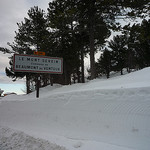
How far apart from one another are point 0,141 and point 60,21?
8.25 metres

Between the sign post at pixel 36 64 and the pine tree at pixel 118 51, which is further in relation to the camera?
the pine tree at pixel 118 51

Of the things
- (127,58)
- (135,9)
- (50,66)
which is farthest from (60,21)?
(127,58)

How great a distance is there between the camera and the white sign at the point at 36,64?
6.16m

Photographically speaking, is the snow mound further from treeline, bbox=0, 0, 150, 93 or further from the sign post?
treeline, bbox=0, 0, 150, 93

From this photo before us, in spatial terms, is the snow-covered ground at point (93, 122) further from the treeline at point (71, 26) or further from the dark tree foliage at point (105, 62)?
the dark tree foliage at point (105, 62)

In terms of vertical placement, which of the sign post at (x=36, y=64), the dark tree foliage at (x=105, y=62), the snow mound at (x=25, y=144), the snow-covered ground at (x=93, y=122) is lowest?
the snow mound at (x=25, y=144)

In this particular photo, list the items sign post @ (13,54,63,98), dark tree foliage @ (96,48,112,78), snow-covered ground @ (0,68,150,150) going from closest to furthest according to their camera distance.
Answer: snow-covered ground @ (0,68,150,150), sign post @ (13,54,63,98), dark tree foliage @ (96,48,112,78)

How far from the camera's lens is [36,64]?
21.2 feet

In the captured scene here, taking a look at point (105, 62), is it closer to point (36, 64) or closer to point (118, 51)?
point (118, 51)

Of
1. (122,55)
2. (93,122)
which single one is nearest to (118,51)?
(122,55)

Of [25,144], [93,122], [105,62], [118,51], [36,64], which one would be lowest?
[25,144]

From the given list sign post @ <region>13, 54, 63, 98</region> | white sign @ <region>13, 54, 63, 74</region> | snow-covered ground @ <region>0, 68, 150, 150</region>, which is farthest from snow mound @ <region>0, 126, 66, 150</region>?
white sign @ <region>13, 54, 63, 74</region>

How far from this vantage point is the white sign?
6.16 metres

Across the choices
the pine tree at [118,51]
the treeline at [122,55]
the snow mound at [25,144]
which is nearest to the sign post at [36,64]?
the snow mound at [25,144]
